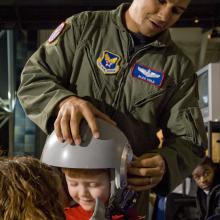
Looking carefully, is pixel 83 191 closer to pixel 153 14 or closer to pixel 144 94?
pixel 144 94

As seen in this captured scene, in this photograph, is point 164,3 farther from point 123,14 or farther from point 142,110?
point 142,110

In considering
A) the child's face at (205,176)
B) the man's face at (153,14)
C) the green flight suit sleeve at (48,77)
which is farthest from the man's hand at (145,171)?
the child's face at (205,176)

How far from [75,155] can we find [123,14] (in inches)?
17.9

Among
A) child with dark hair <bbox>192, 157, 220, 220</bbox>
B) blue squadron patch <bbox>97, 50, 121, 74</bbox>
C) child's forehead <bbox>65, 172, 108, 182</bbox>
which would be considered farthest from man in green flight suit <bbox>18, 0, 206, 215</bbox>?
child with dark hair <bbox>192, 157, 220, 220</bbox>

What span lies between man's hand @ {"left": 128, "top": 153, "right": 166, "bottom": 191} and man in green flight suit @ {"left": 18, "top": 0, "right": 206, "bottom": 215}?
7cm

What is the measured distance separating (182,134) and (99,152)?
299 millimetres

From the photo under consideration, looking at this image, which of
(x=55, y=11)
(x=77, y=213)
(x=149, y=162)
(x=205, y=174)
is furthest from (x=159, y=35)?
(x=55, y=11)

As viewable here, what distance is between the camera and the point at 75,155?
36.1 inches

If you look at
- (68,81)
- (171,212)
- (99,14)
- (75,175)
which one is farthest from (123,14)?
(171,212)

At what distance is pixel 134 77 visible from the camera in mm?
1132

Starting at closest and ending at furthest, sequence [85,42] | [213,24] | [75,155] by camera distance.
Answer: [75,155] < [85,42] < [213,24]

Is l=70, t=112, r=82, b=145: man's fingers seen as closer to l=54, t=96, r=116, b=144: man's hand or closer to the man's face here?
l=54, t=96, r=116, b=144: man's hand

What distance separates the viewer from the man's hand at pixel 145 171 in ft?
3.12

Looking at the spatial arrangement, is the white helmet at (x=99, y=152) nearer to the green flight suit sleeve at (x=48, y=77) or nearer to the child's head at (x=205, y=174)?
the green flight suit sleeve at (x=48, y=77)
